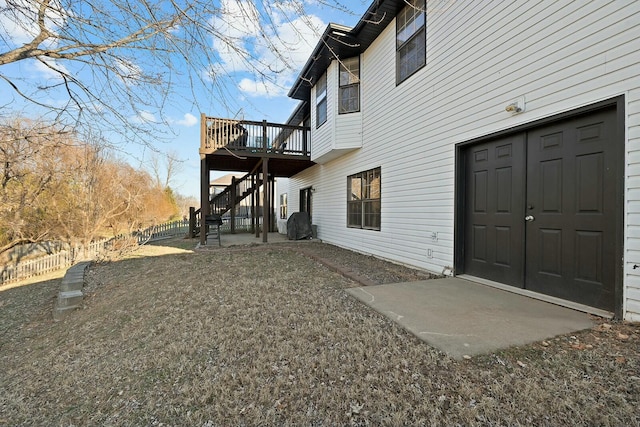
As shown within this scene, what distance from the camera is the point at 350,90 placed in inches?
305

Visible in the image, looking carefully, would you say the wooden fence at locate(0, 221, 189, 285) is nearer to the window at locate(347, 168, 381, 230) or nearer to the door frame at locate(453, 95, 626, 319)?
the window at locate(347, 168, 381, 230)

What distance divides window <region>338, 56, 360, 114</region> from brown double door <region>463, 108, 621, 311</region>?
4.05 metres

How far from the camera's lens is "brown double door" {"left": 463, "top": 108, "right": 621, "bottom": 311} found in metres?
2.88

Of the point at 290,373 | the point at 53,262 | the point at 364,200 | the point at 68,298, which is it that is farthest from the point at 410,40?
the point at 53,262

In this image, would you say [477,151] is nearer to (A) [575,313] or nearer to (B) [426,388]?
(A) [575,313]

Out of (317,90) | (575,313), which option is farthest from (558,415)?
(317,90)

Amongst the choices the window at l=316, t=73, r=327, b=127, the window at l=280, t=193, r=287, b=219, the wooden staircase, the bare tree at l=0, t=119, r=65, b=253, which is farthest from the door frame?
the window at l=280, t=193, r=287, b=219

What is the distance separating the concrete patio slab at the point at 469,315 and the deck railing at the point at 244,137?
6.76 metres

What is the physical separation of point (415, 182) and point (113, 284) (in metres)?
6.19

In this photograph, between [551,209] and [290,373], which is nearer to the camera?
[290,373]

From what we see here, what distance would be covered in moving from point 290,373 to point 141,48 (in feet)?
11.3

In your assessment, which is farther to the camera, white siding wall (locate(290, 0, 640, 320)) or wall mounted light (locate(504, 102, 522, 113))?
wall mounted light (locate(504, 102, 522, 113))

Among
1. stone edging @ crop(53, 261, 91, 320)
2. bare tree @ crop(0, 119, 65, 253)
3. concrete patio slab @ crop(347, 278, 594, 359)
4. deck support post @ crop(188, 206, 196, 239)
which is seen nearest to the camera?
concrete patio slab @ crop(347, 278, 594, 359)

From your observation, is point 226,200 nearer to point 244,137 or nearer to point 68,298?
point 244,137
